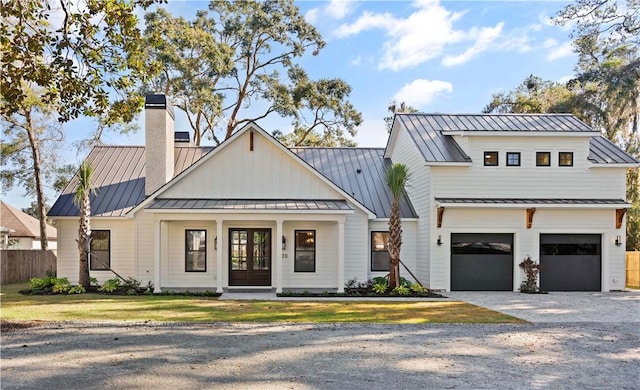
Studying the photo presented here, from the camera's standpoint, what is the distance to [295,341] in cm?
900

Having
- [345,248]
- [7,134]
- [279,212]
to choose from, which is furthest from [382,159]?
[7,134]

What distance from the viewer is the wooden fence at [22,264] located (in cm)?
2305

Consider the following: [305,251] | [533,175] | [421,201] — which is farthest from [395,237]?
[533,175]

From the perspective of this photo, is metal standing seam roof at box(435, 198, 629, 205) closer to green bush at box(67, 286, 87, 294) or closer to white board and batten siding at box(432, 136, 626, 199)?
white board and batten siding at box(432, 136, 626, 199)

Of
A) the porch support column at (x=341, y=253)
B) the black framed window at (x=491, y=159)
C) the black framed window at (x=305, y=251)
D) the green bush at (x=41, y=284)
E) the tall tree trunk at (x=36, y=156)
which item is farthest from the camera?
the tall tree trunk at (x=36, y=156)

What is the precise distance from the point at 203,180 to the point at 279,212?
3012mm

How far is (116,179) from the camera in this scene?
19812 mm

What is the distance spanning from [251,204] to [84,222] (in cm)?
523

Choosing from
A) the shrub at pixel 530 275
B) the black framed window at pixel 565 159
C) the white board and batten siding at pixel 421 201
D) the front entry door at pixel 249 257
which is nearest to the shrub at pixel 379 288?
the white board and batten siding at pixel 421 201

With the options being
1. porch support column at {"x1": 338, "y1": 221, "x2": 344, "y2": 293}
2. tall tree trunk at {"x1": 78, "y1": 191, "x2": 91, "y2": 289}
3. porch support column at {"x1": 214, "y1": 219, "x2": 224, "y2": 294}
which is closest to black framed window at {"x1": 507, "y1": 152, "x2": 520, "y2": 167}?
porch support column at {"x1": 338, "y1": 221, "x2": 344, "y2": 293}

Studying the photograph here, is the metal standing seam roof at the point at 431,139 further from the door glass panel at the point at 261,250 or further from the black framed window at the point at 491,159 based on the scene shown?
Answer: the door glass panel at the point at 261,250

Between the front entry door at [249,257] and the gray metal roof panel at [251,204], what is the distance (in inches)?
44.5

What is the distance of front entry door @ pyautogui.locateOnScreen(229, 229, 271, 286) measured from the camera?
1788 cm

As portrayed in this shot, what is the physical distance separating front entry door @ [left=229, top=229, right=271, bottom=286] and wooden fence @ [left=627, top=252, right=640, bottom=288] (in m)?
14.5
